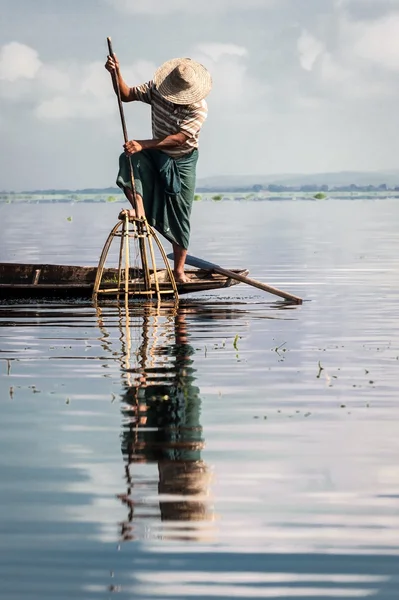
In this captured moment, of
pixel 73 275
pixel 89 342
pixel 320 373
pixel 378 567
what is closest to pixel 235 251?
pixel 73 275

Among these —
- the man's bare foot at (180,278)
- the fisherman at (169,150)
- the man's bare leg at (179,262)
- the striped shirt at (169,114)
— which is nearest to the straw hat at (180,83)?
the fisherman at (169,150)

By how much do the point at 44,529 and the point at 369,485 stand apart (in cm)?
155

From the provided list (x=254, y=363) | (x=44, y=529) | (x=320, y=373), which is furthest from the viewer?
(x=254, y=363)

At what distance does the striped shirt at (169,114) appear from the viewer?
15.2 meters

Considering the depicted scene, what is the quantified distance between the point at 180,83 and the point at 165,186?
1123mm

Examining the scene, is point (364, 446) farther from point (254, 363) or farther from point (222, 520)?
point (254, 363)

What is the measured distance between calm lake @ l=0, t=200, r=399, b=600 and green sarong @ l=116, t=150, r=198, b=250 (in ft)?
5.55

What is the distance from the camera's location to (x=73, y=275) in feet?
55.7

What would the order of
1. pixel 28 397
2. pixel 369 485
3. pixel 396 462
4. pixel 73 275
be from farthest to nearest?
pixel 73 275
pixel 28 397
pixel 396 462
pixel 369 485

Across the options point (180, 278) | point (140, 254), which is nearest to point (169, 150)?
point (140, 254)

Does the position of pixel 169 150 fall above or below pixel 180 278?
above

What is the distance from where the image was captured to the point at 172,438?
25.0 feet

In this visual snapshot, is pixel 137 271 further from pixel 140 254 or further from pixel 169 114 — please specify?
pixel 169 114

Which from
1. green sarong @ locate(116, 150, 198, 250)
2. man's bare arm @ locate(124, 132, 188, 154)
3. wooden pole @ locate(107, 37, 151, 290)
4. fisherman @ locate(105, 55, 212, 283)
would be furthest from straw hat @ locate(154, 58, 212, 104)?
Result: green sarong @ locate(116, 150, 198, 250)
